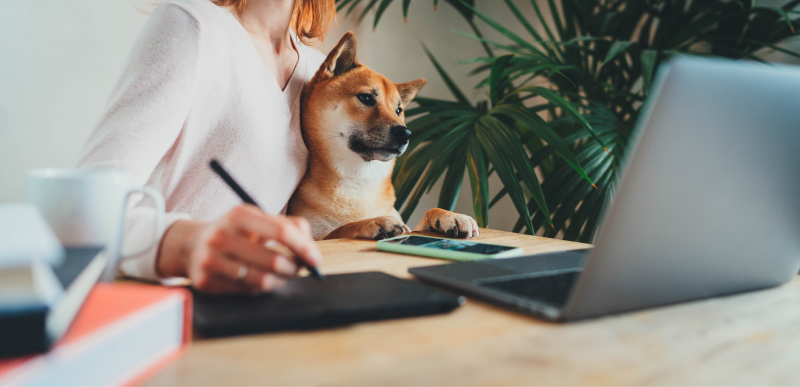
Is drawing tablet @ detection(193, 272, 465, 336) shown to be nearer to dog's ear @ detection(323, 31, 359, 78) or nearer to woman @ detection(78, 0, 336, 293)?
woman @ detection(78, 0, 336, 293)

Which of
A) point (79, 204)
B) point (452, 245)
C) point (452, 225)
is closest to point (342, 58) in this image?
point (452, 225)

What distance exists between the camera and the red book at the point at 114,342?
221mm

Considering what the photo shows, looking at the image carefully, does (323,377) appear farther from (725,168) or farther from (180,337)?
(725,168)

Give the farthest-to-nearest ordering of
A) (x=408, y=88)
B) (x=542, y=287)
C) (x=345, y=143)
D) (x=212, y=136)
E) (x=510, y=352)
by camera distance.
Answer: (x=408, y=88) < (x=345, y=143) < (x=212, y=136) < (x=542, y=287) < (x=510, y=352)

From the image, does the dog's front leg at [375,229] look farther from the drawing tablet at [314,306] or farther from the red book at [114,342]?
the red book at [114,342]

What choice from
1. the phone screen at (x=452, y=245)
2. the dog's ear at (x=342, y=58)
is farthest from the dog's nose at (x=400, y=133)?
the phone screen at (x=452, y=245)

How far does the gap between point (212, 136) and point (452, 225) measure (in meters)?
0.53

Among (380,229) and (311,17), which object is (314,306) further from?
(311,17)

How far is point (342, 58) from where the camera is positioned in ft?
4.39

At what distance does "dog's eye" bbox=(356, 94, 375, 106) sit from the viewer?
1370mm

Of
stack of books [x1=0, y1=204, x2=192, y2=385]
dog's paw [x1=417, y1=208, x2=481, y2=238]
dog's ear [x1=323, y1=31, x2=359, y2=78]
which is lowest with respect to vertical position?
Result: dog's paw [x1=417, y1=208, x2=481, y2=238]

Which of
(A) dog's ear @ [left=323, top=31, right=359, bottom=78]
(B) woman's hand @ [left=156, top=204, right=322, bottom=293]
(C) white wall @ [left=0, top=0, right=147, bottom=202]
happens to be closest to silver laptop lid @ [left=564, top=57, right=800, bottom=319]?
(B) woman's hand @ [left=156, top=204, right=322, bottom=293]

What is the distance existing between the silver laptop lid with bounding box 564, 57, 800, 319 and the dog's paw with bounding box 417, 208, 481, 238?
519 millimetres

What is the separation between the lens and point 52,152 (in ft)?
5.58
